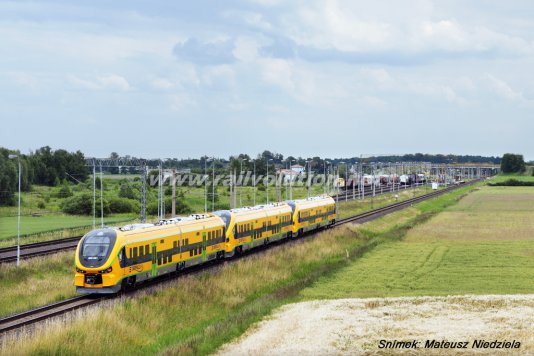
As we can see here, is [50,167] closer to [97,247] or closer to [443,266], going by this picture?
[443,266]

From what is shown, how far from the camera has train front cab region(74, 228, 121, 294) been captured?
117 feet

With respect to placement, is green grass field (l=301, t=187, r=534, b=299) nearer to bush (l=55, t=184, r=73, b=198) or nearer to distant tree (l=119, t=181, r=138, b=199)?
distant tree (l=119, t=181, r=138, b=199)

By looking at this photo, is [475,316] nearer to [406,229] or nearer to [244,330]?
[244,330]

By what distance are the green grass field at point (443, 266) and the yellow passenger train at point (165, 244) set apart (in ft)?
27.8

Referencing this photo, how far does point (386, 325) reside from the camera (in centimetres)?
2827

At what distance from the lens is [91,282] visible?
35688mm

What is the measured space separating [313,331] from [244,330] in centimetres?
289

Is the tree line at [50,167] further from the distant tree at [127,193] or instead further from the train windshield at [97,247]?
the train windshield at [97,247]

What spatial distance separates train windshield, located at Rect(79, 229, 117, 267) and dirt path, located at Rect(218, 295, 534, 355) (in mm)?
9267

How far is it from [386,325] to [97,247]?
15288mm

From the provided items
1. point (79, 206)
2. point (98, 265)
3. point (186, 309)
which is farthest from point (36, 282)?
point (79, 206)

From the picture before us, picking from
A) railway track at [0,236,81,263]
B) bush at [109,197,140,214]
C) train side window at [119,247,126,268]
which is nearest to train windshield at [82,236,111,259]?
train side window at [119,247,126,268]

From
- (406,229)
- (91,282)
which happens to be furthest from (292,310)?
(406,229)

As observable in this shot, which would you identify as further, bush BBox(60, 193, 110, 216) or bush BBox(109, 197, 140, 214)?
bush BBox(109, 197, 140, 214)
